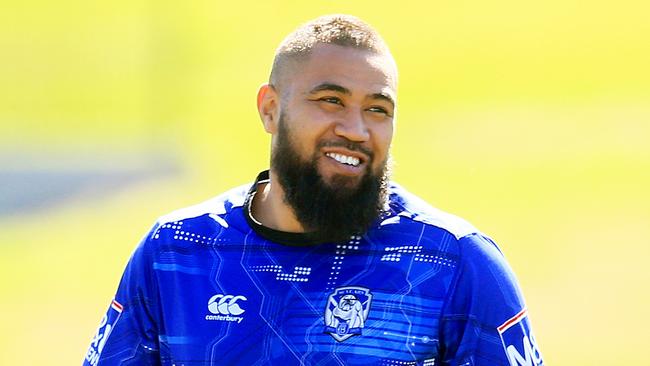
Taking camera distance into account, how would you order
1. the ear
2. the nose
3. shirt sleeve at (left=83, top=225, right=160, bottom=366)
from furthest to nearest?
1. the ear
2. shirt sleeve at (left=83, top=225, right=160, bottom=366)
3. the nose

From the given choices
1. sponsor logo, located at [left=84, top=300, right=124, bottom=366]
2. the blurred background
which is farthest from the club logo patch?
the blurred background

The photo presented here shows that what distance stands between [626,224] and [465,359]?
5477 mm

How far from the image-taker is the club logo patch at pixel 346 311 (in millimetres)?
2975

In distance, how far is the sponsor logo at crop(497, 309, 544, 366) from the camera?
2918mm

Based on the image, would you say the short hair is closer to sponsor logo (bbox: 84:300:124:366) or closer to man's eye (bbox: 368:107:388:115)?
man's eye (bbox: 368:107:388:115)

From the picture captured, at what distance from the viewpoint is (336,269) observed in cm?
306

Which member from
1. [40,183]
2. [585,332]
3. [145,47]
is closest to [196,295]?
[585,332]

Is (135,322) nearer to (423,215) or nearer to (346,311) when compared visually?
(346,311)

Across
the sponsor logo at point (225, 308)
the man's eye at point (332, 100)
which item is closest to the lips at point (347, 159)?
A: the man's eye at point (332, 100)

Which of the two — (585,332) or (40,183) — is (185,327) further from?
(40,183)

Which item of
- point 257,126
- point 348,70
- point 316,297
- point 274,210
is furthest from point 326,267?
point 257,126

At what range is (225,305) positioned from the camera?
3082mm

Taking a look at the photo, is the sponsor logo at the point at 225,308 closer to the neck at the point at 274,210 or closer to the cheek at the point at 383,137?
the neck at the point at 274,210

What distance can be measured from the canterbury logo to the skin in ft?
0.79
